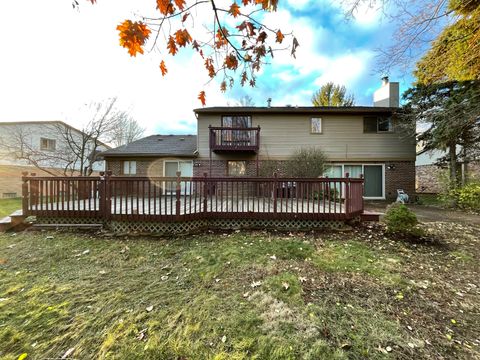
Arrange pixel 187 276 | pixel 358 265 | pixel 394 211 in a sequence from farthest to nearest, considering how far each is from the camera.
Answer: pixel 394 211, pixel 358 265, pixel 187 276

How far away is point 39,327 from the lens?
2.36 metres

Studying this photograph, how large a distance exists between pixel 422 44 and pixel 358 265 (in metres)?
5.73

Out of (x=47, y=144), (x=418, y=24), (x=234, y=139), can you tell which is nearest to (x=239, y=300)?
(x=418, y=24)

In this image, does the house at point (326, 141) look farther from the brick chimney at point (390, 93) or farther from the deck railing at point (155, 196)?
the deck railing at point (155, 196)

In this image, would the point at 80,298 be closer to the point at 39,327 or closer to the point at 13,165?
the point at 39,327

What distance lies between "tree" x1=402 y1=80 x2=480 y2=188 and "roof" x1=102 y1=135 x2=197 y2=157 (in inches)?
460

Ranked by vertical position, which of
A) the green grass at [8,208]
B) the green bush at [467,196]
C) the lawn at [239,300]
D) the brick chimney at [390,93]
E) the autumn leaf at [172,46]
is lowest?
the lawn at [239,300]

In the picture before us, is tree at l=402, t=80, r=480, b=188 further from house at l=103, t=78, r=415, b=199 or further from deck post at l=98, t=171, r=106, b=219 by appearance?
deck post at l=98, t=171, r=106, b=219

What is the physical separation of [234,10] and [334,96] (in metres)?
23.4

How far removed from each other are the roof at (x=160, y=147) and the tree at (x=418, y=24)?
9.85m

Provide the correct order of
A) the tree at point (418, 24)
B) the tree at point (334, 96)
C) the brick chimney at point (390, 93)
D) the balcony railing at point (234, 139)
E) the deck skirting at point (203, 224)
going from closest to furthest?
the tree at point (418, 24)
the deck skirting at point (203, 224)
the balcony railing at point (234, 139)
the brick chimney at point (390, 93)
the tree at point (334, 96)

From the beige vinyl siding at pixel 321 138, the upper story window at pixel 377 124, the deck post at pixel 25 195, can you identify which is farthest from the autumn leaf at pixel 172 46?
the upper story window at pixel 377 124

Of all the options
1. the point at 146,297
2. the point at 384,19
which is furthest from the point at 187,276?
the point at 384,19

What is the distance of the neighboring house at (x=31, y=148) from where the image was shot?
1484 centimetres
